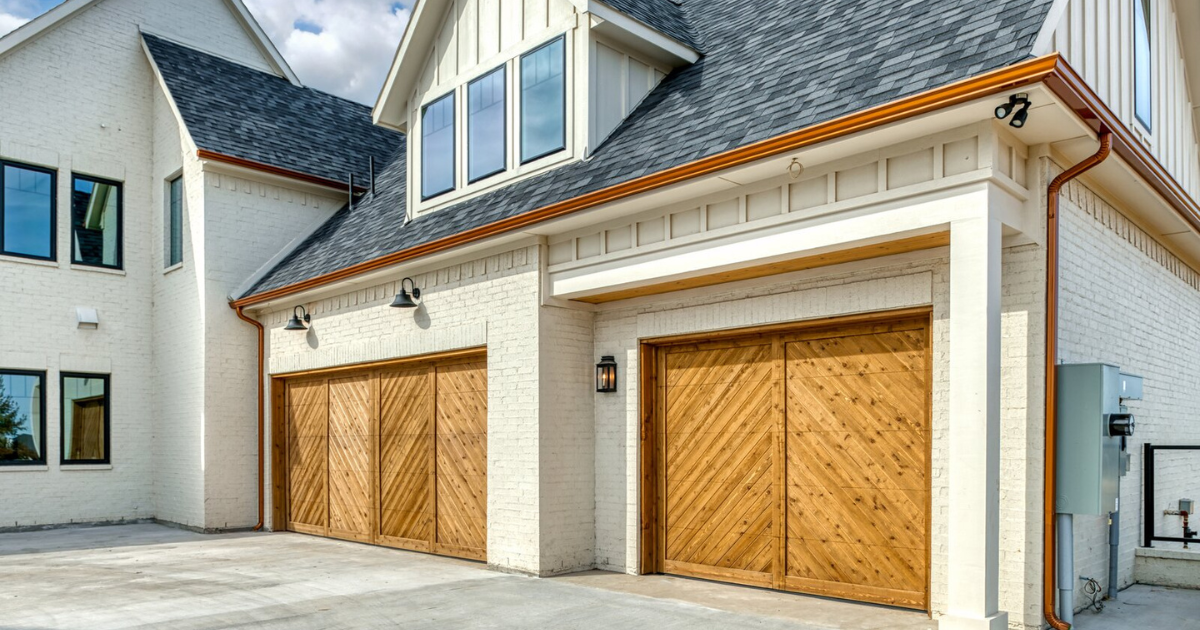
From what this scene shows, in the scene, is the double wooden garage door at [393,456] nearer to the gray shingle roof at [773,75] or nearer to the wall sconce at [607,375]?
the wall sconce at [607,375]

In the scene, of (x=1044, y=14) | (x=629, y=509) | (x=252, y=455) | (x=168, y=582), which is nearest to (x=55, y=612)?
(x=168, y=582)

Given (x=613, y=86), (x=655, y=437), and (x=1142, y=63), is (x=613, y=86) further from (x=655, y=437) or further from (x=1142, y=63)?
(x=1142, y=63)

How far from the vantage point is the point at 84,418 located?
49.2 feet

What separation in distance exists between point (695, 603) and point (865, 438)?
2.05 metres

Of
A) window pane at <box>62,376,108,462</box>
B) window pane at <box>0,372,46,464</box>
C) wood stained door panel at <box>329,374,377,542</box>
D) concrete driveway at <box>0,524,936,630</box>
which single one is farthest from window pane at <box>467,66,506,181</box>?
window pane at <box>0,372,46,464</box>

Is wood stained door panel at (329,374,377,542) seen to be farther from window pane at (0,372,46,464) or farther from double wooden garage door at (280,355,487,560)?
window pane at (0,372,46,464)

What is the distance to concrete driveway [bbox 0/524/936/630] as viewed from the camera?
7168 mm

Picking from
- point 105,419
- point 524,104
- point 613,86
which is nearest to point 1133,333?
point 613,86

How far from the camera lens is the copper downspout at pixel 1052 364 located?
649 centimetres

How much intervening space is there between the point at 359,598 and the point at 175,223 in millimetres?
9933

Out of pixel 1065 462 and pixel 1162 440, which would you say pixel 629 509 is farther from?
pixel 1162 440

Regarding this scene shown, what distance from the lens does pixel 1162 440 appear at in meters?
9.33

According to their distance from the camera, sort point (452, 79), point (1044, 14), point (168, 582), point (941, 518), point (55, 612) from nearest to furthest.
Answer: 1. point (1044, 14)
2. point (941, 518)
3. point (55, 612)
4. point (168, 582)
5. point (452, 79)

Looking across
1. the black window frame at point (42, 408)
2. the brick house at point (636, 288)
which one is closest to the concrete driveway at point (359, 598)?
the brick house at point (636, 288)
